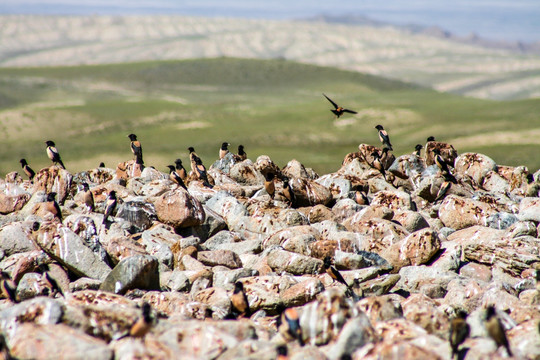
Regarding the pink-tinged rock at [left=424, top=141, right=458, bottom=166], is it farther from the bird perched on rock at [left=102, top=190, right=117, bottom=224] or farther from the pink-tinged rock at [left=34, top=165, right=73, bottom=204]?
the pink-tinged rock at [left=34, top=165, right=73, bottom=204]

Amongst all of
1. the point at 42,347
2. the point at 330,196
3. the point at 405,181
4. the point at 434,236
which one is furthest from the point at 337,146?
the point at 42,347

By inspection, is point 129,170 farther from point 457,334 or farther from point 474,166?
point 457,334

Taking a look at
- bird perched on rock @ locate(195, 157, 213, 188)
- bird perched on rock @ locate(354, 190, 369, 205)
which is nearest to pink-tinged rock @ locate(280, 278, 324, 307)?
bird perched on rock @ locate(354, 190, 369, 205)

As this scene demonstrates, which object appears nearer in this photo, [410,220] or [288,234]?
[288,234]

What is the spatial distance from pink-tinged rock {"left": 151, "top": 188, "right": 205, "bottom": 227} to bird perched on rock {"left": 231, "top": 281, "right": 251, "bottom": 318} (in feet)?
18.0

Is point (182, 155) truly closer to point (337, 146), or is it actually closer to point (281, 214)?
point (337, 146)

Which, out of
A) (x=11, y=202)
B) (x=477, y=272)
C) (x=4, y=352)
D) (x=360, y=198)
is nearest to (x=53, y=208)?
(x=11, y=202)

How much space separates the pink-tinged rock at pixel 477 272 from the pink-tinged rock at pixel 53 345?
32.9ft

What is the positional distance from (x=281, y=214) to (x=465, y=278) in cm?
632

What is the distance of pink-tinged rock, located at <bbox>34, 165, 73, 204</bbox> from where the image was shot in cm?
2078

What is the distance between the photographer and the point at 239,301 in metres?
12.2

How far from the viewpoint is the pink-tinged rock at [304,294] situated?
1277 cm

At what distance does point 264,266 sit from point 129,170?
11951mm

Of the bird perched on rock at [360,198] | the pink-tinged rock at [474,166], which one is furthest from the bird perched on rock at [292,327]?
the pink-tinged rock at [474,166]
